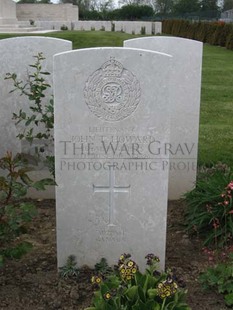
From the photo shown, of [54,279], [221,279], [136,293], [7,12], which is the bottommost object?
[54,279]

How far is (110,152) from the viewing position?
307 centimetres

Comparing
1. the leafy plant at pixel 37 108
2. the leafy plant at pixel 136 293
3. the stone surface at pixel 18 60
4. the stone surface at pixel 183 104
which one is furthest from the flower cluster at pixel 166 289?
the stone surface at pixel 18 60

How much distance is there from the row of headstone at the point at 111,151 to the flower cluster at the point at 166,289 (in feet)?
2.12

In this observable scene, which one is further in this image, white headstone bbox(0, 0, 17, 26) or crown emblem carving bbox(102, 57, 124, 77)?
white headstone bbox(0, 0, 17, 26)

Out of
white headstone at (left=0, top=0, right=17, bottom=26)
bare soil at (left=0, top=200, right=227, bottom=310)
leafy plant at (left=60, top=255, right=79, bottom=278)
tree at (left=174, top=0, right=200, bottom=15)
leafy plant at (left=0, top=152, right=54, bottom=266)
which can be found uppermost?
tree at (left=174, top=0, right=200, bottom=15)

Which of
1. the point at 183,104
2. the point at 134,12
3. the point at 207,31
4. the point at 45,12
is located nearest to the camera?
the point at 183,104

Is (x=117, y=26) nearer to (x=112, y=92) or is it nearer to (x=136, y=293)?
(x=112, y=92)

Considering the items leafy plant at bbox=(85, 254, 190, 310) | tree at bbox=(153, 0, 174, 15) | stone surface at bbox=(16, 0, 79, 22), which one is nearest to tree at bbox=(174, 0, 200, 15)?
tree at bbox=(153, 0, 174, 15)

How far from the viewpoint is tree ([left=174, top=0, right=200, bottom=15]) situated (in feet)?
185

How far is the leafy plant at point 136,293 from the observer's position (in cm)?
254

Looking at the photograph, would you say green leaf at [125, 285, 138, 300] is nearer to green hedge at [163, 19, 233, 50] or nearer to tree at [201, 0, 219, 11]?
green hedge at [163, 19, 233, 50]

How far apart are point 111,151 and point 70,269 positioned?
85 cm

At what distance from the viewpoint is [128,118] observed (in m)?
3.01

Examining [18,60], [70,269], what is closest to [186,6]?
[18,60]
